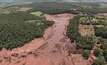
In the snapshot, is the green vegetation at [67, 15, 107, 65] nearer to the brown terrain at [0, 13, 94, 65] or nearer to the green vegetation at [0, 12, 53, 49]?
the brown terrain at [0, 13, 94, 65]

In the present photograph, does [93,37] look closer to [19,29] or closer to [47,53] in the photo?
[47,53]

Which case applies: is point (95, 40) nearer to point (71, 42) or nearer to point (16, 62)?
point (71, 42)

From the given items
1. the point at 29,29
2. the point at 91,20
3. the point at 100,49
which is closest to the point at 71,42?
the point at 100,49


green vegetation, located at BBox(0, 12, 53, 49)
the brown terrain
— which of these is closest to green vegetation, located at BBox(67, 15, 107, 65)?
the brown terrain

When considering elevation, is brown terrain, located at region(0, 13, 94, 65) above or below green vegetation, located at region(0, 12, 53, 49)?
below

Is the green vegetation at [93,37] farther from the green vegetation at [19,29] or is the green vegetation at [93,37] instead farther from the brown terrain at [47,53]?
the green vegetation at [19,29]

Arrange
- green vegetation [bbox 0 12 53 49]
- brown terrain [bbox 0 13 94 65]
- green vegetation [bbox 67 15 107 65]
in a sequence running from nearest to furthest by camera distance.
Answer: brown terrain [bbox 0 13 94 65] < green vegetation [bbox 67 15 107 65] < green vegetation [bbox 0 12 53 49]

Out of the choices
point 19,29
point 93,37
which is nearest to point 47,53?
point 93,37
